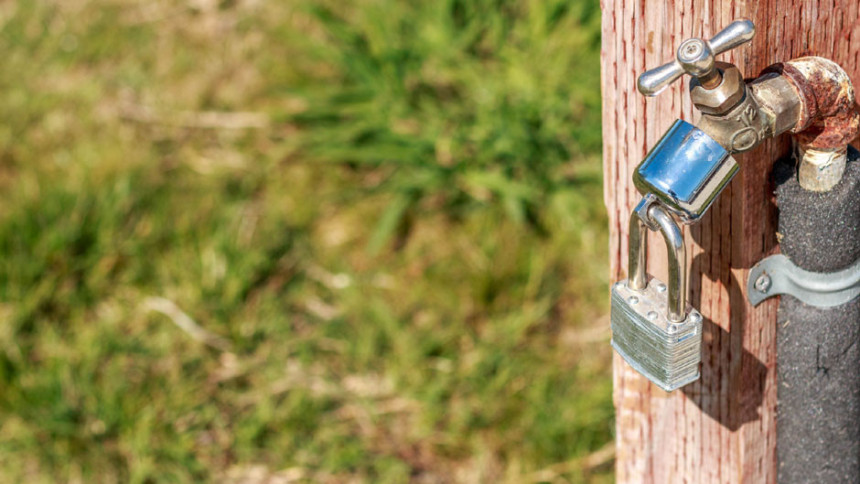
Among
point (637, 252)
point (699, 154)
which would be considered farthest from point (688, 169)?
point (637, 252)

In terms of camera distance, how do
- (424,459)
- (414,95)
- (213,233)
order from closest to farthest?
1. (424,459)
2. (213,233)
3. (414,95)

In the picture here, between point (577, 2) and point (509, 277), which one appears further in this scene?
point (577, 2)

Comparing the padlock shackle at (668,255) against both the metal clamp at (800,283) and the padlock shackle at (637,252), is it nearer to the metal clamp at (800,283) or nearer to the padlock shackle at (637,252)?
the padlock shackle at (637,252)

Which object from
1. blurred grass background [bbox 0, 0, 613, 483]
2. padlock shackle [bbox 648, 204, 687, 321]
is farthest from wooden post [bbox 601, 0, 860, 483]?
blurred grass background [bbox 0, 0, 613, 483]

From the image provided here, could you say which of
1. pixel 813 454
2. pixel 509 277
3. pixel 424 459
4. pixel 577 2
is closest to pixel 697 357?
pixel 813 454

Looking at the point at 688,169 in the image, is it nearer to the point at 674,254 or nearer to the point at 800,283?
the point at 674,254

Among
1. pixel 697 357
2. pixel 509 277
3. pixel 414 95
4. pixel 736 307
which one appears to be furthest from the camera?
pixel 414 95

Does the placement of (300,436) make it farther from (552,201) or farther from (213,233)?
(552,201)
